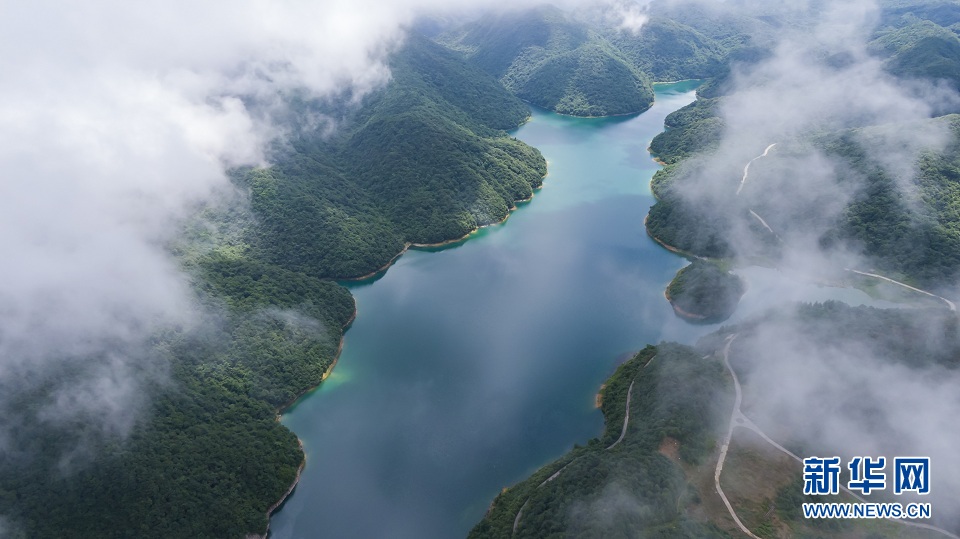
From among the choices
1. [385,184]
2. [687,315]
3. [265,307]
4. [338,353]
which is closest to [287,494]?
[338,353]

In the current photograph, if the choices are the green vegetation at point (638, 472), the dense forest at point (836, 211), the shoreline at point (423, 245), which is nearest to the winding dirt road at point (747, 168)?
the dense forest at point (836, 211)

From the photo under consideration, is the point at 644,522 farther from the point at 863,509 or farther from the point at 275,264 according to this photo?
the point at 275,264

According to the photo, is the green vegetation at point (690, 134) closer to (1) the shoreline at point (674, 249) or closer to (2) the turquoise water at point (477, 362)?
(2) the turquoise water at point (477, 362)

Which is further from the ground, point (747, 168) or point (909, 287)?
point (747, 168)

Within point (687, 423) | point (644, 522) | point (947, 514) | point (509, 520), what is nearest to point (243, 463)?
point (509, 520)

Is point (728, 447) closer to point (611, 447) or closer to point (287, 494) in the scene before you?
point (611, 447)

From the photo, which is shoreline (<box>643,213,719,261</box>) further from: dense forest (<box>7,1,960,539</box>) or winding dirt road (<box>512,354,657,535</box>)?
winding dirt road (<box>512,354,657,535</box>)
